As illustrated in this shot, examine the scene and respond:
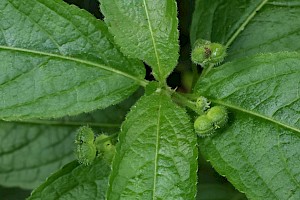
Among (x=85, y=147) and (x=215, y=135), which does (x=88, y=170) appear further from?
(x=215, y=135)

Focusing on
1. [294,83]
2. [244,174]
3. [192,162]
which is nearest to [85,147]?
[192,162]

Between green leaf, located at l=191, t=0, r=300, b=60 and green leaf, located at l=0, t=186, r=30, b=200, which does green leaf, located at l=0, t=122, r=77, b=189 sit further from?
green leaf, located at l=191, t=0, r=300, b=60

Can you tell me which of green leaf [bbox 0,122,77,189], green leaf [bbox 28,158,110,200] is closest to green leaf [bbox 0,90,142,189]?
green leaf [bbox 0,122,77,189]

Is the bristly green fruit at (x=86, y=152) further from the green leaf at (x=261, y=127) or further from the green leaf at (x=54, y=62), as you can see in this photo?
the green leaf at (x=261, y=127)

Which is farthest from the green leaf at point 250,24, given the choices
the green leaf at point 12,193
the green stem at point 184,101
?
the green leaf at point 12,193

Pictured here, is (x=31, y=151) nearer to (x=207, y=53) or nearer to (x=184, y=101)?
(x=184, y=101)
